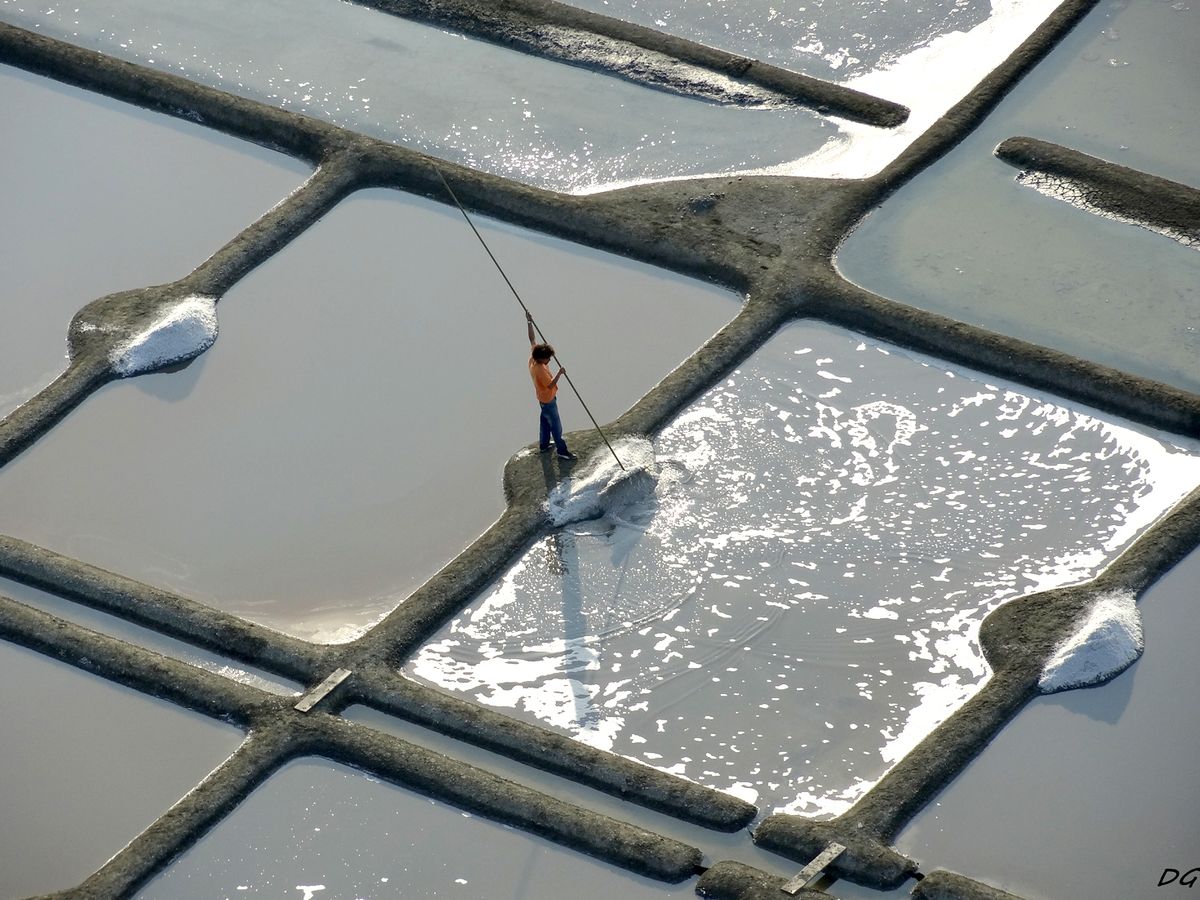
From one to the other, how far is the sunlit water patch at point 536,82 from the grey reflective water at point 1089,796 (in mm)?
5332

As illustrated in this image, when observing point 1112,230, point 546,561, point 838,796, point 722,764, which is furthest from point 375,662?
point 1112,230

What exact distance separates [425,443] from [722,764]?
321 centimetres

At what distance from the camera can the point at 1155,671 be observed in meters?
10.6

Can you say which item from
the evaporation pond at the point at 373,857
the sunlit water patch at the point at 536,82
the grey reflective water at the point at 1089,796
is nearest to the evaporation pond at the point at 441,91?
the sunlit water patch at the point at 536,82

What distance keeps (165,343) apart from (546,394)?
3083 mm

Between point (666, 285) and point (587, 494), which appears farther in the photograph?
point (666, 285)

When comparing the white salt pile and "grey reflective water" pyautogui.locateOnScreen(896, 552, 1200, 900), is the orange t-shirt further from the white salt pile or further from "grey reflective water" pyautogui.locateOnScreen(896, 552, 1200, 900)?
"grey reflective water" pyautogui.locateOnScreen(896, 552, 1200, 900)

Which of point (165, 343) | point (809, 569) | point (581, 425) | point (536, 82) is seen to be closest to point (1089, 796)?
point (809, 569)

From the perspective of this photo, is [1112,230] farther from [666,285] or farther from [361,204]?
[361,204]

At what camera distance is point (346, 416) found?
12.5 metres

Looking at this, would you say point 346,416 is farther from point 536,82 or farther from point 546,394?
point 536,82

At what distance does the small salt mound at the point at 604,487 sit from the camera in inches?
460

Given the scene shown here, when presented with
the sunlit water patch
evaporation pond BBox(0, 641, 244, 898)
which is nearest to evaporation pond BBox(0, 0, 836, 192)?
the sunlit water patch

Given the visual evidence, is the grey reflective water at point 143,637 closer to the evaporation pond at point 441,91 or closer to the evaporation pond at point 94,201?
the evaporation pond at point 94,201
